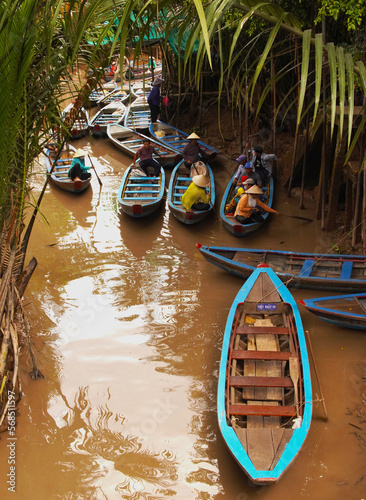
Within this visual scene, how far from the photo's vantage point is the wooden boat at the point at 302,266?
21.2 feet

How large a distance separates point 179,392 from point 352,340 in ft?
6.82

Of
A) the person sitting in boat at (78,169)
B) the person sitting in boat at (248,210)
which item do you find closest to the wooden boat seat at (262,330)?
the person sitting in boat at (248,210)

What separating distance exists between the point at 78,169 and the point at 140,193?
5.22 ft

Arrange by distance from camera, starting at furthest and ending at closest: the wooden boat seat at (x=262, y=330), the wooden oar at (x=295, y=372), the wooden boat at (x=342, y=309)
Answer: the wooden boat at (x=342, y=309) < the wooden boat seat at (x=262, y=330) < the wooden oar at (x=295, y=372)

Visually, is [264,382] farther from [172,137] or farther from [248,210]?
[172,137]

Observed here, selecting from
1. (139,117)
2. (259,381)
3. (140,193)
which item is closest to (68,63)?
(259,381)

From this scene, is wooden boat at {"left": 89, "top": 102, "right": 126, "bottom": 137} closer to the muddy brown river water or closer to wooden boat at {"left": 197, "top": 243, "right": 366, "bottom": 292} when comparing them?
the muddy brown river water

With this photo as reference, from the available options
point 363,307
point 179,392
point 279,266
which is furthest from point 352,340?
point 179,392

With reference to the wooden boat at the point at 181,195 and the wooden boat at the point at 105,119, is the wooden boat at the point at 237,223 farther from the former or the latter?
the wooden boat at the point at 105,119

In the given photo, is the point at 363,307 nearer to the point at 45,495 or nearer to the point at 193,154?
the point at 45,495

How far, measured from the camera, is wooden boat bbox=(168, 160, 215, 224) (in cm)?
845

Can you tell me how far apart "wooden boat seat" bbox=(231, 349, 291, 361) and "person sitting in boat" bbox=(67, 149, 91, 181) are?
6.03m

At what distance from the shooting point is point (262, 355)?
5.10 m

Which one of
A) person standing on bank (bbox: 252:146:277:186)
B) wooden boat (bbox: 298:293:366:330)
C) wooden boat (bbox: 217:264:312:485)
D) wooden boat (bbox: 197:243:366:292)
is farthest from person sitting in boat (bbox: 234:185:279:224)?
wooden boat (bbox: 298:293:366:330)
